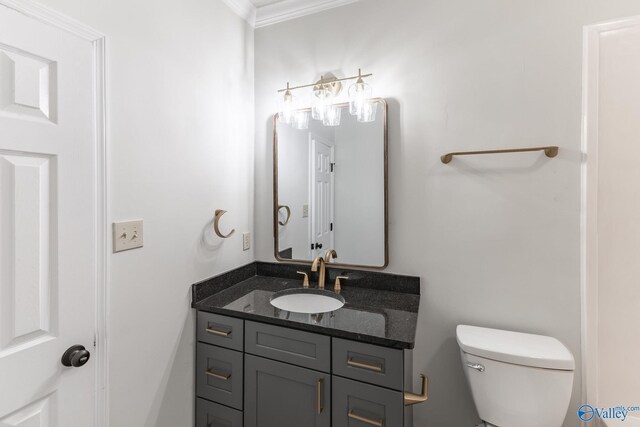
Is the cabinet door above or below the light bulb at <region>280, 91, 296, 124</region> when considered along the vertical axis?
below

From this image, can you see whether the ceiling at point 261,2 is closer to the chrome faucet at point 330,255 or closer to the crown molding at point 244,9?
the crown molding at point 244,9

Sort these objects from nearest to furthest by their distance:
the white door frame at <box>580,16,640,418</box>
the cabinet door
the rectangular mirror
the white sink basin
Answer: the cabinet door → the white door frame at <box>580,16,640,418</box> → the white sink basin → the rectangular mirror

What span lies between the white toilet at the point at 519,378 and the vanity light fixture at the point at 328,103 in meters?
1.21

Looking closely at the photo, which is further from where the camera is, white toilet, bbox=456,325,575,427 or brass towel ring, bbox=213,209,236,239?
brass towel ring, bbox=213,209,236,239

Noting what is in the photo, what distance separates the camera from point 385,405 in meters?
1.11

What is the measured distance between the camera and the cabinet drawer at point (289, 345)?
1.22 m

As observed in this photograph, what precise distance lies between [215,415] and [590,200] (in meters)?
1.93

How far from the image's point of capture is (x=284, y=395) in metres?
1.28

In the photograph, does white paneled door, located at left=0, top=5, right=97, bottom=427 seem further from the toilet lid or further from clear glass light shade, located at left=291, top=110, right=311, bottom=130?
the toilet lid

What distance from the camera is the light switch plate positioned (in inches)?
43.6

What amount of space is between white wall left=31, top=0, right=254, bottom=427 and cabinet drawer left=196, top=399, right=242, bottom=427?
0.16ft

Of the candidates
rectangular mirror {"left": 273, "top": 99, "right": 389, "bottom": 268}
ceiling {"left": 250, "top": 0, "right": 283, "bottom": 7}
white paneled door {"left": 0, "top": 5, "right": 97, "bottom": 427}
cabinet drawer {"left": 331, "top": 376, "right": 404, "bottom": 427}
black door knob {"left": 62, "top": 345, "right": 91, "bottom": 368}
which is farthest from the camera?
Result: ceiling {"left": 250, "top": 0, "right": 283, "bottom": 7}

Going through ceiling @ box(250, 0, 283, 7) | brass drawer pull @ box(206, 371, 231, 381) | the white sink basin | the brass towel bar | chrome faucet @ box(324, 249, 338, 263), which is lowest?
brass drawer pull @ box(206, 371, 231, 381)

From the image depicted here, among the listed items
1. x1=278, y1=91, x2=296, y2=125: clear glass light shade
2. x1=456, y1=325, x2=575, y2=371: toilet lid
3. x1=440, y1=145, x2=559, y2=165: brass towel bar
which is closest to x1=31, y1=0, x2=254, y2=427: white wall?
x1=278, y1=91, x2=296, y2=125: clear glass light shade
